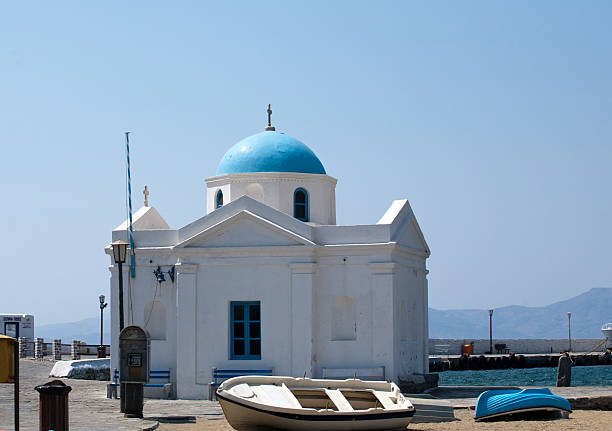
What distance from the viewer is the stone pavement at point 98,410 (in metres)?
22.0

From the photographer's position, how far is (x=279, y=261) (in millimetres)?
29094

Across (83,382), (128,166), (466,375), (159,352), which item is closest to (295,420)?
(159,352)

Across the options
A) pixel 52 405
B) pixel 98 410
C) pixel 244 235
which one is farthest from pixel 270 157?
pixel 52 405

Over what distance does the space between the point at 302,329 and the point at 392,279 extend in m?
2.78

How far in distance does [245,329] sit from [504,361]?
136ft

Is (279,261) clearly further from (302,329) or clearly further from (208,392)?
(208,392)

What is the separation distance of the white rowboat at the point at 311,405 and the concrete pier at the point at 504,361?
41.1m

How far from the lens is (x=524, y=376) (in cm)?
6022

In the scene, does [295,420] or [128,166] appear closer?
[295,420]

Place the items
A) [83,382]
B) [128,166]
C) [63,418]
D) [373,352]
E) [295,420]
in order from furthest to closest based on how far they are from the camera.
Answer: [83,382] → [128,166] → [373,352] → [295,420] → [63,418]

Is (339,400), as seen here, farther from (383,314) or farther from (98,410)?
(383,314)

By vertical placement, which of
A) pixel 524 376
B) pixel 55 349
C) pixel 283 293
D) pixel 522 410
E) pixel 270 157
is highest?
pixel 270 157

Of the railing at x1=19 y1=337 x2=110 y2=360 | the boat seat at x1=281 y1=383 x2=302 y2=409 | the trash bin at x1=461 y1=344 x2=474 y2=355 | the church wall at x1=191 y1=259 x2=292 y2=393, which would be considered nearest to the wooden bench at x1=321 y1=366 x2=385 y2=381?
the church wall at x1=191 y1=259 x2=292 y2=393

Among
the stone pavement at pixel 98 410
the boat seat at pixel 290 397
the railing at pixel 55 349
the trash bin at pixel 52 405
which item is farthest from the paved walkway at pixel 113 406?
the railing at pixel 55 349
